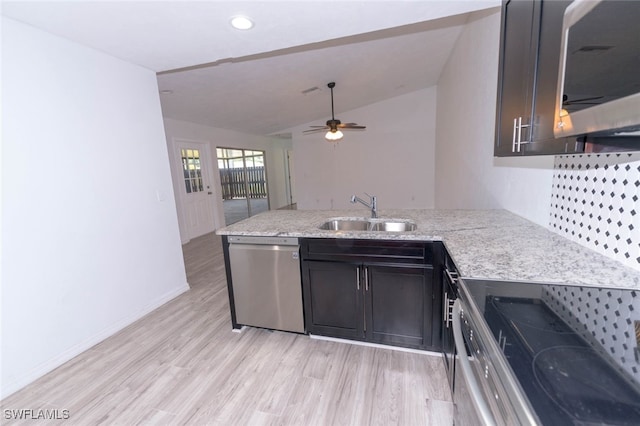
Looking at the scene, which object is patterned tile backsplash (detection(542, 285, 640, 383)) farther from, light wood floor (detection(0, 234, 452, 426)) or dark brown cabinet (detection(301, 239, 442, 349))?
light wood floor (detection(0, 234, 452, 426))

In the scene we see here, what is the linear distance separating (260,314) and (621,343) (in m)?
2.00

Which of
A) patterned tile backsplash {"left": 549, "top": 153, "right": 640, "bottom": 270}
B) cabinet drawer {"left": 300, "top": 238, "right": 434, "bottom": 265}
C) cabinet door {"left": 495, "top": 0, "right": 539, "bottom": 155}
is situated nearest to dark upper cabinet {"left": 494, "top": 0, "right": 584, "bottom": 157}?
cabinet door {"left": 495, "top": 0, "right": 539, "bottom": 155}

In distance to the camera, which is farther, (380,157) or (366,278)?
(380,157)

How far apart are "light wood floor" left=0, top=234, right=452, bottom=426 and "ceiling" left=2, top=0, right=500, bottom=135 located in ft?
7.64

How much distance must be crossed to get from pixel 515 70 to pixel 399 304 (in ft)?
4.80

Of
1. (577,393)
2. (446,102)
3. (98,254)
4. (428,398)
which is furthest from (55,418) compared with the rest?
(446,102)

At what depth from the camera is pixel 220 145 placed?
6074 millimetres

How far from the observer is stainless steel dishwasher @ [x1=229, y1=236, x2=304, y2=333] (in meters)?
2.01

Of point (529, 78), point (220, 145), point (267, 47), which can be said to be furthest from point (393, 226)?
point (220, 145)

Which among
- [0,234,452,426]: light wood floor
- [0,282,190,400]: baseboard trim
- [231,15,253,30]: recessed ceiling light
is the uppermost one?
[231,15,253,30]: recessed ceiling light

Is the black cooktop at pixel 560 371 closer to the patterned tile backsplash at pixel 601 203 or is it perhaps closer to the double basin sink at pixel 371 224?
the patterned tile backsplash at pixel 601 203

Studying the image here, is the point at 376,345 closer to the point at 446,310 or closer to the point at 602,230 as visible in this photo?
the point at 446,310

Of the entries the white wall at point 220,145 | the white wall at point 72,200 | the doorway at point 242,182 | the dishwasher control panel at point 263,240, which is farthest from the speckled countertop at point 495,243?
the doorway at point 242,182

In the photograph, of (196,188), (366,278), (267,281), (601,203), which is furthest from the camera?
(196,188)
